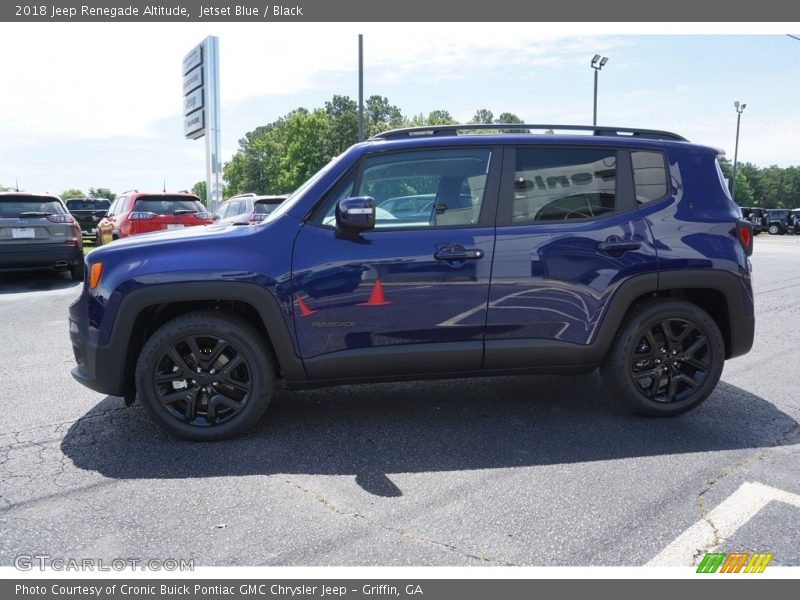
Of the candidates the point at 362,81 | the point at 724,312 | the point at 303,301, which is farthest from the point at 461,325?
the point at 362,81

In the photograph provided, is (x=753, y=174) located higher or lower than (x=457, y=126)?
higher

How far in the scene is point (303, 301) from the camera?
11.8ft

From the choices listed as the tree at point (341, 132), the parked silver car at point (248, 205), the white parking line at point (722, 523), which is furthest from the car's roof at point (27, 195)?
the tree at point (341, 132)

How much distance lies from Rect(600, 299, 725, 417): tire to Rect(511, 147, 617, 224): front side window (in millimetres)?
751

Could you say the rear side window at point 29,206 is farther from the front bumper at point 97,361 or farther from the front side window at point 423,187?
the front side window at point 423,187

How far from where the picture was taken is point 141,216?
12.2m

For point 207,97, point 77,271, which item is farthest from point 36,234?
point 207,97

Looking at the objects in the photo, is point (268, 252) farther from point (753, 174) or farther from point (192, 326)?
point (753, 174)

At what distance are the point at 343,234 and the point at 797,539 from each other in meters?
2.63

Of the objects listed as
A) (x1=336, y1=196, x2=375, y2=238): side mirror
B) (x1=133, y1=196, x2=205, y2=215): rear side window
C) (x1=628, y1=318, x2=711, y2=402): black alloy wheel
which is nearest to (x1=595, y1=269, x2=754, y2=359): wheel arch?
(x1=628, y1=318, x2=711, y2=402): black alloy wheel

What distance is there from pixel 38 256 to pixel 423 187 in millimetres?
8923

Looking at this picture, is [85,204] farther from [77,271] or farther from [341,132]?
[341,132]

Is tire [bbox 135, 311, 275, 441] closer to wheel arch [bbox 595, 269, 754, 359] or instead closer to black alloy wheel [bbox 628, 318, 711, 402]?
wheel arch [bbox 595, 269, 754, 359]

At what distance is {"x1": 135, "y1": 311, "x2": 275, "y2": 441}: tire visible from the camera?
3.62m
